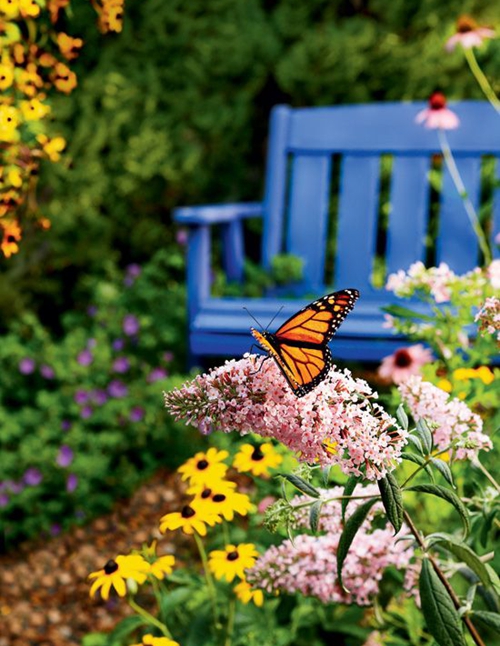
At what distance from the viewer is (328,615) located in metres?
1.78

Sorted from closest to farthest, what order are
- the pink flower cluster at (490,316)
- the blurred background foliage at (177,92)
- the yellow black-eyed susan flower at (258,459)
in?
Answer: the pink flower cluster at (490,316)
the yellow black-eyed susan flower at (258,459)
the blurred background foliage at (177,92)

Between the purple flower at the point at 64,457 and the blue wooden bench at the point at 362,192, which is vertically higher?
the blue wooden bench at the point at 362,192

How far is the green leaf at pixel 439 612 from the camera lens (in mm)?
1070

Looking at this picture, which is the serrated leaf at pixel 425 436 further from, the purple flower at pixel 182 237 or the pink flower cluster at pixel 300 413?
the purple flower at pixel 182 237

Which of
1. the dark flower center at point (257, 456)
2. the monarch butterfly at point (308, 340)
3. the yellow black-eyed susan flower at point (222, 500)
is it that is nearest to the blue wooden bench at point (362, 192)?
the dark flower center at point (257, 456)

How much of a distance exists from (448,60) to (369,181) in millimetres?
661

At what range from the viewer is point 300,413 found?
0.97 metres

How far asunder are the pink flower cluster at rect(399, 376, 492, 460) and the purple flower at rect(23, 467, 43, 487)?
169 centimetres

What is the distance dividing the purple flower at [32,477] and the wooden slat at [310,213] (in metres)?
1.25

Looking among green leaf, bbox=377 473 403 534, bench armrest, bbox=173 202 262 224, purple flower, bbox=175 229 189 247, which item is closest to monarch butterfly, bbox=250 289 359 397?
green leaf, bbox=377 473 403 534

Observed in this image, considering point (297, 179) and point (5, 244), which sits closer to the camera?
point (5, 244)

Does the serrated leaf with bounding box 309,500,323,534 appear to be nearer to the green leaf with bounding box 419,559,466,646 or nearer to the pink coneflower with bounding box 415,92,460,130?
the green leaf with bounding box 419,559,466,646

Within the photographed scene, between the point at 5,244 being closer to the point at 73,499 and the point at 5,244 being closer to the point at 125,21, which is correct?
the point at 73,499

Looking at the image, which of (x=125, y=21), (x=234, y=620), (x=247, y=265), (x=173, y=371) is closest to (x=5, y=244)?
(x=234, y=620)
